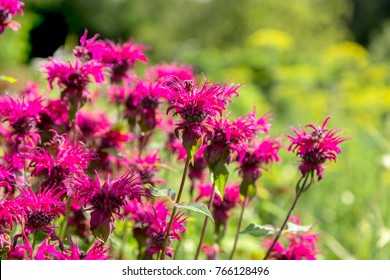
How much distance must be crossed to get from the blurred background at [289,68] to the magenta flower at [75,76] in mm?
89

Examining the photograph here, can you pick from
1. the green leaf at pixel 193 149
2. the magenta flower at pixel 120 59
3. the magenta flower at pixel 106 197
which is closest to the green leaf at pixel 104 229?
the magenta flower at pixel 106 197

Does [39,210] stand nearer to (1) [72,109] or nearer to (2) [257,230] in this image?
(1) [72,109]

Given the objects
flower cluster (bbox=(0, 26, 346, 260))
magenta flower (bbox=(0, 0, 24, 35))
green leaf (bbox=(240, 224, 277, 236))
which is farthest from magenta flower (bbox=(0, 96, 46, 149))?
green leaf (bbox=(240, 224, 277, 236))

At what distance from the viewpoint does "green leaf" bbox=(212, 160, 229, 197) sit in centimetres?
133

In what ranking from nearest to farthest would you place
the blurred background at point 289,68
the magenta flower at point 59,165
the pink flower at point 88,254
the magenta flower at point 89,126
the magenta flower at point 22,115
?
the pink flower at point 88,254 < the magenta flower at point 59,165 < the magenta flower at point 22,115 < the magenta flower at point 89,126 < the blurred background at point 289,68

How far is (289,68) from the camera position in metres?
9.41

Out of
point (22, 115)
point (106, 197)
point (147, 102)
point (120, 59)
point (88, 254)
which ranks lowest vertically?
point (88, 254)

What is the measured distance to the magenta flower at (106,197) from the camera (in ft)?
3.91

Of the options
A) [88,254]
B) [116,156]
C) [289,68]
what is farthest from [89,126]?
[289,68]

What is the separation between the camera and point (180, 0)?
25.7 m

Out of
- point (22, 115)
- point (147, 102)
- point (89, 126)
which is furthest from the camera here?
point (89, 126)

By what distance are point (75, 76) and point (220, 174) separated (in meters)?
0.46

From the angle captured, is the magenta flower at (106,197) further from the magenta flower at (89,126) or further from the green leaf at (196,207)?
the magenta flower at (89,126)
